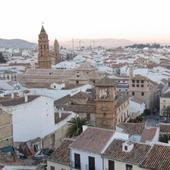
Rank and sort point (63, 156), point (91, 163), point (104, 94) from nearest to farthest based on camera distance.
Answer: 1. point (91, 163)
2. point (63, 156)
3. point (104, 94)

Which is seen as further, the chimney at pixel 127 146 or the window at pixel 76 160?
the window at pixel 76 160

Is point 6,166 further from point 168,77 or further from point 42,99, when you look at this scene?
point 168,77

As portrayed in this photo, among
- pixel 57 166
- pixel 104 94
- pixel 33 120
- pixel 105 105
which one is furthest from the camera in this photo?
pixel 104 94

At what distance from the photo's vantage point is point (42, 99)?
31.2 m

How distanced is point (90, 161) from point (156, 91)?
3871 cm

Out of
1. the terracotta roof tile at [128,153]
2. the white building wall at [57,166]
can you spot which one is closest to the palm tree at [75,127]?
the white building wall at [57,166]

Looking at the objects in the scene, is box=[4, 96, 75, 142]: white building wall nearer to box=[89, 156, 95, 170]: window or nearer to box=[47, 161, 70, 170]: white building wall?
box=[47, 161, 70, 170]: white building wall

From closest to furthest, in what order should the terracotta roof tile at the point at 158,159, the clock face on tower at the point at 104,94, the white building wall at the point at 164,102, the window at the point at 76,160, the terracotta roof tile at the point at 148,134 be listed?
1. the terracotta roof tile at the point at 158,159
2. the window at the point at 76,160
3. the terracotta roof tile at the point at 148,134
4. the clock face on tower at the point at 104,94
5. the white building wall at the point at 164,102

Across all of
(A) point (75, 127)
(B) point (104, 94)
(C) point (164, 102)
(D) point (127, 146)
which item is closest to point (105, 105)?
(B) point (104, 94)

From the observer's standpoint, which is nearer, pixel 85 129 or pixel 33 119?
pixel 85 129

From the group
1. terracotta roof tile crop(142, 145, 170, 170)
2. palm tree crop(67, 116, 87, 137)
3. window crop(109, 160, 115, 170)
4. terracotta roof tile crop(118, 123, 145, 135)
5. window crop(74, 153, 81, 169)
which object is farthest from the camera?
palm tree crop(67, 116, 87, 137)

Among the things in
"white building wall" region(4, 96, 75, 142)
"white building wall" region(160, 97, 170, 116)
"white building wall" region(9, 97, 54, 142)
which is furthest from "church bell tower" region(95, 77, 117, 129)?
"white building wall" region(160, 97, 170, 116)

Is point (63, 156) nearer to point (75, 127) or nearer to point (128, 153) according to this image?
point (128, 153)

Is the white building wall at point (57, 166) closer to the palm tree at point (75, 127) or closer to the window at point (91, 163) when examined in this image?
the window at point (91, 163)
